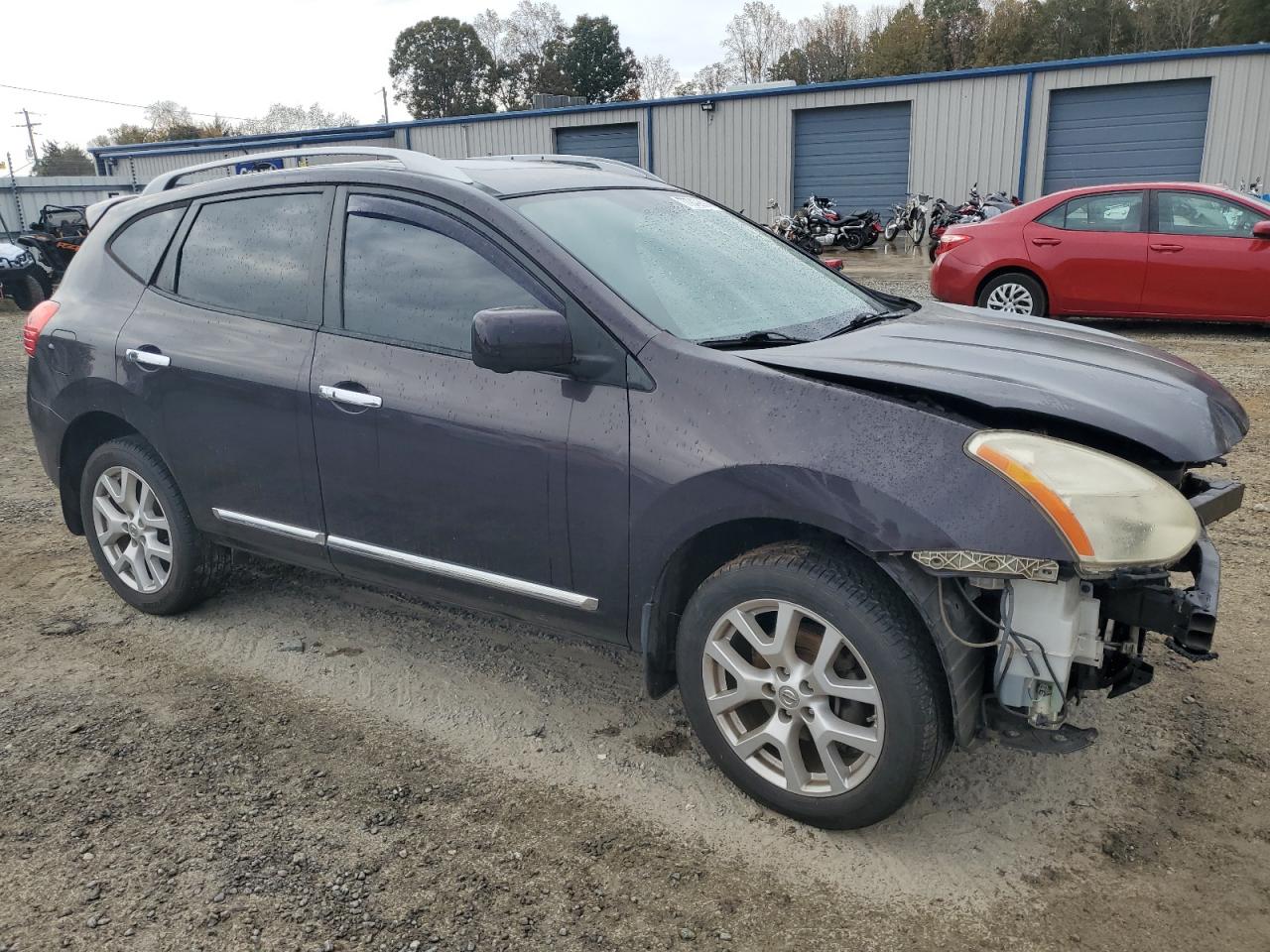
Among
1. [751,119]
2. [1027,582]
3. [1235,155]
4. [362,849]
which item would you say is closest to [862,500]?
[1027,582]

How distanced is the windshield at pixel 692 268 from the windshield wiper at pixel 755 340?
0.02 m

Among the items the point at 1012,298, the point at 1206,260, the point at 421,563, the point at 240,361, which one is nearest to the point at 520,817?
the point at 421,563

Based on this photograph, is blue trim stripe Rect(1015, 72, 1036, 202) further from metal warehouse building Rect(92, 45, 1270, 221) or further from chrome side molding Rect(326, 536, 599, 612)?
chrome side molding Rect(326, 536, 599, 612)

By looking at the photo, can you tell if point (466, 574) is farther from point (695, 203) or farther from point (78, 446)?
point (78, 446)

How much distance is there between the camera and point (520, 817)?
9.10ft

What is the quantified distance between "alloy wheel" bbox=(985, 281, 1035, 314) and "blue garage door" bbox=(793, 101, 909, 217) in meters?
14.0

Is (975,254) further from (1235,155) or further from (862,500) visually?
(1235,155)

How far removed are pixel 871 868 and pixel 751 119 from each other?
929 inches

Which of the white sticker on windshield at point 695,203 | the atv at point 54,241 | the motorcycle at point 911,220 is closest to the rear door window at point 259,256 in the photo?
the white sticker on windshield at point 695,203

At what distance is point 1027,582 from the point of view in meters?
2.35

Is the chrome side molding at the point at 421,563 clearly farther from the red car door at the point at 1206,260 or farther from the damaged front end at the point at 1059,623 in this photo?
the red car door at the point at 1206,260

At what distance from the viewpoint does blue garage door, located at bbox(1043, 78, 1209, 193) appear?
64.7 ft

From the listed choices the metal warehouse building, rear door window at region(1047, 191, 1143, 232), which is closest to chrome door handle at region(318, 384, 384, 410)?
rear door window at region(1047, 191, 1143, 232)

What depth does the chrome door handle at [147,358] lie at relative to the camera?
146 inches
